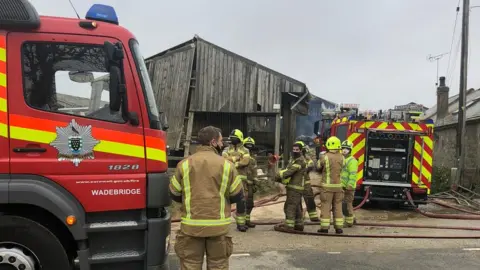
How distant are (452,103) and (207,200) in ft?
84.6

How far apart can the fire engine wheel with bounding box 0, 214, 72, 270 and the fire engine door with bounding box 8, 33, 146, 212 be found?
383 mm

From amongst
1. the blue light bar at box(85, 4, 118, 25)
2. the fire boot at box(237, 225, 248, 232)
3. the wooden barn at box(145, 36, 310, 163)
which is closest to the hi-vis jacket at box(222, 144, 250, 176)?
the fire boot at box(237, 225, 248, 232)

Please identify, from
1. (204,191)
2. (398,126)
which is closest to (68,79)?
(204,191)

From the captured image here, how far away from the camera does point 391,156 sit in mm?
10922

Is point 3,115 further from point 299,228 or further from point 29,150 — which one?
point 299,228

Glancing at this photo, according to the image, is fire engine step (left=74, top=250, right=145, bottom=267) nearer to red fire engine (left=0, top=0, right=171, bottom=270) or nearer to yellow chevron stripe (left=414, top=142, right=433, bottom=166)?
red fire engine (left=0, top=0, right=171, bottom=270)

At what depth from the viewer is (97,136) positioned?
3.71 meters

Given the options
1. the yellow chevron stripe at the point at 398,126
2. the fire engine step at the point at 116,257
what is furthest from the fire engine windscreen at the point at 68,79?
the yellow chevron stripe at the point at 398,126

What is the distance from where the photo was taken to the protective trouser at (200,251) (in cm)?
389

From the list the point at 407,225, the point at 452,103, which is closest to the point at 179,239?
the point at 407,225

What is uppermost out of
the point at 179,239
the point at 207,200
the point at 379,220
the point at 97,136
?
the point at 97,136

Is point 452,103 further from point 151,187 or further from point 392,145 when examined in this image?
point 151,187

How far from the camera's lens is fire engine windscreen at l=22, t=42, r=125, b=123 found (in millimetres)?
3613

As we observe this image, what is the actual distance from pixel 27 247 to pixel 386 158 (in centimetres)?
917
